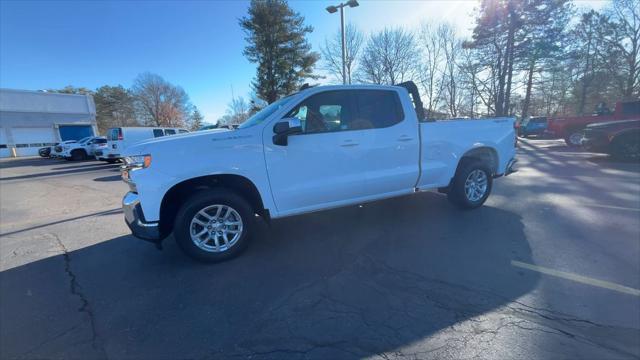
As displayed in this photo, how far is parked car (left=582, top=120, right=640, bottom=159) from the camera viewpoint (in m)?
9.07

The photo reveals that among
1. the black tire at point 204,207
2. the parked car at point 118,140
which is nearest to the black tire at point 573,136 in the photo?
the black tire at point 204,207

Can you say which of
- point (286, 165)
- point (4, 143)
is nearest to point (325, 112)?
point (286, 165)

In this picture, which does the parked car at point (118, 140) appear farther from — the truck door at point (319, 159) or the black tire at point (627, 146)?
the black tire at point (627, 146)

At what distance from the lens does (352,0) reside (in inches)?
555

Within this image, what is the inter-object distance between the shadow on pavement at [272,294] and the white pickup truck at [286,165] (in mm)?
543

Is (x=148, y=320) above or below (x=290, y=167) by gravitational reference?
below

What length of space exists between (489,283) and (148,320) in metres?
3.22

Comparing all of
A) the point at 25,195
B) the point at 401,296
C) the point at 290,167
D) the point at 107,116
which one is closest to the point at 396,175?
the point at 290,167

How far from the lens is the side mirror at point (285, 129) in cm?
331

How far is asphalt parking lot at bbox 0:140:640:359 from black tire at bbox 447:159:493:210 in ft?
0.64

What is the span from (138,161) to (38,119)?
43.6 meters

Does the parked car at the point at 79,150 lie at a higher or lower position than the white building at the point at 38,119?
lower

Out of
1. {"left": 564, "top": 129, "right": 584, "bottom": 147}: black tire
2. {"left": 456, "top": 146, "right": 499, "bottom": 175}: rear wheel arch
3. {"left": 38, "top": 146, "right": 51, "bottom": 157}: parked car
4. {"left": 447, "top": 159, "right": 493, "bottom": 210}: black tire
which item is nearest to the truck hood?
{"left": 447, "top": 159, "right": 493, "bottom": 210}: black tire

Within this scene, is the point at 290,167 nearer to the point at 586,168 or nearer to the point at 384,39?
the point at 586,168
